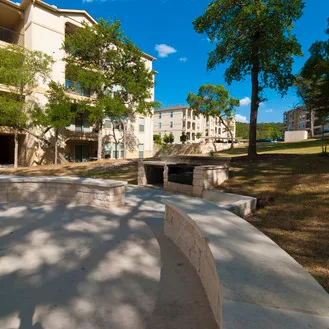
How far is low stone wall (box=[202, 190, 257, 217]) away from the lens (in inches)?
→ 216

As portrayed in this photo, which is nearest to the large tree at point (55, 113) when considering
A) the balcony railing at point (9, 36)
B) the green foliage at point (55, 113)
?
the green foliage at point (55, 113)

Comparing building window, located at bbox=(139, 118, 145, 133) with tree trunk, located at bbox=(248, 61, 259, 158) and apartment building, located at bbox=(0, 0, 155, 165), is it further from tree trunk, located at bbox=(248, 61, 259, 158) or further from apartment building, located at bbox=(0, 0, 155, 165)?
tree trunk, located at bbox=(248, 61, 259, 158)

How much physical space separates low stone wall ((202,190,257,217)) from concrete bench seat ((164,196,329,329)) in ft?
5.90

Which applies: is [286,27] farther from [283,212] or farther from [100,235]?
[100,235]

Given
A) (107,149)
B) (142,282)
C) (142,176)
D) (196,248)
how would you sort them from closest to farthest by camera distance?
(142,282), (196,248), (142,176), (107,149)

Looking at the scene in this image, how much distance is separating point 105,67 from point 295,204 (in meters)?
23.0

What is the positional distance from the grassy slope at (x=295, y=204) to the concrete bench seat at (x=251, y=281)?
3.57ft

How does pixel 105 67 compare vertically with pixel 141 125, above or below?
above

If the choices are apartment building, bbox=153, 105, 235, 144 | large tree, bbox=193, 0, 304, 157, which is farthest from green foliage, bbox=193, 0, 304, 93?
apartment building, bbox=153, 105, 235, 144

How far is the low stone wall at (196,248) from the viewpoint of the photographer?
241 centimetres

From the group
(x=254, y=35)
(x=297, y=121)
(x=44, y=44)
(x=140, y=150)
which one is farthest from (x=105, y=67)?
(x=297, y=121)

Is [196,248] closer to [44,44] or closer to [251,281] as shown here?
[251,281]

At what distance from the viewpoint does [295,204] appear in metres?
6.23

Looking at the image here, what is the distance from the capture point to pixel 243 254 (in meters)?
2.50
